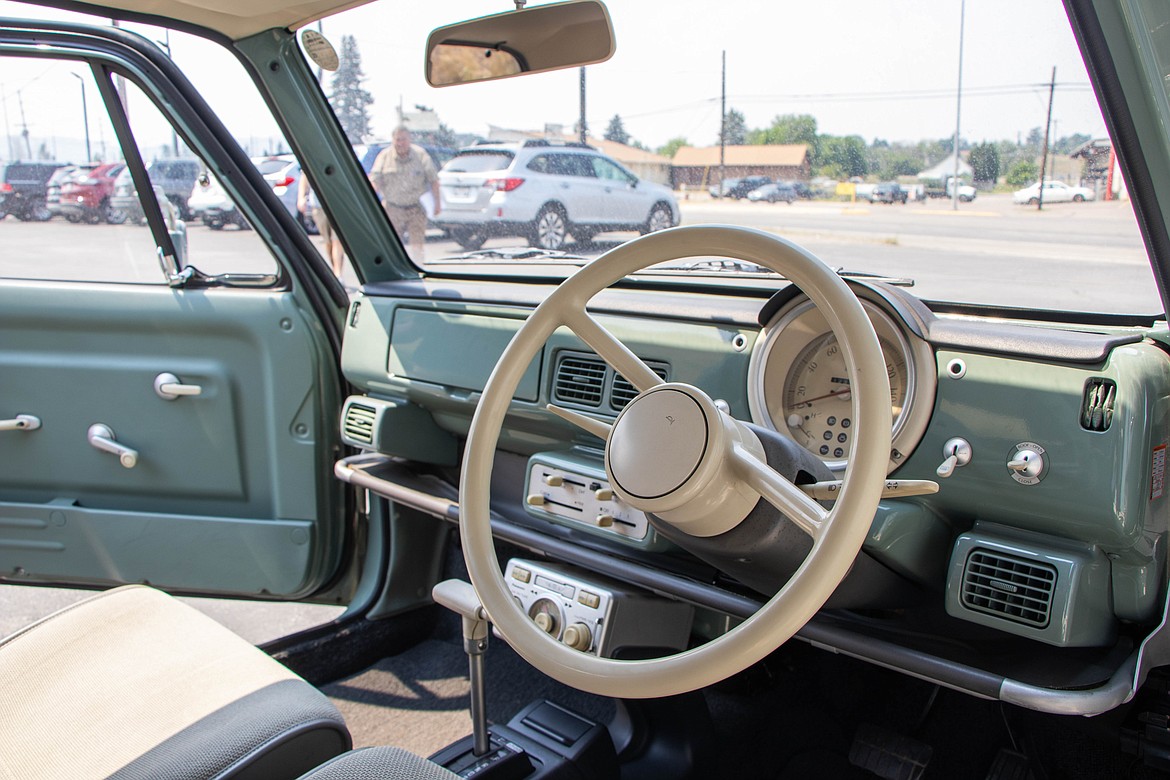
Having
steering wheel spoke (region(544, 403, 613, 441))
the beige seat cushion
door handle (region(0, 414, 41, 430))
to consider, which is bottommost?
the beige seat cushion

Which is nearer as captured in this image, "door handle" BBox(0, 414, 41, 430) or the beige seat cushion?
the beige seat cushion

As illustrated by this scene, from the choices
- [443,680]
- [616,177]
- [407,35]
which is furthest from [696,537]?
[443,680]

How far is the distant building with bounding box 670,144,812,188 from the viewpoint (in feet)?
6.59

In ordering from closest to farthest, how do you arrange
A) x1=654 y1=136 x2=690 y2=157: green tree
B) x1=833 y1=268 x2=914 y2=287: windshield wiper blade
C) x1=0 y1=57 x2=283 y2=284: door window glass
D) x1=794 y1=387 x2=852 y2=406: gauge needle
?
x1=794 y1=387 x2=852 y2=406: gauge needle < x1=833 y1=268 x2=914 y2=287: windshield wiper blade < x1=654 y1=136 x2=690 y2=157: green tree < x1=0 y1=57 x2=283 y2=284: door window glass

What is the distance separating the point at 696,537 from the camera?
131 centimetres

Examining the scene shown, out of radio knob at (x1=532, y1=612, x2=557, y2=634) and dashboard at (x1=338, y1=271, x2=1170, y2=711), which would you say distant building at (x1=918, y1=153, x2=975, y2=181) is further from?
radio knob at (x1=532, y1=612, x2=557, y2=634)

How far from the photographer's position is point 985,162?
69.3 inches

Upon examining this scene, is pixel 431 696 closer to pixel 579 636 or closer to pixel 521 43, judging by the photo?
pixel 579 636

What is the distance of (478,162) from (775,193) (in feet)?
Result: 2.97

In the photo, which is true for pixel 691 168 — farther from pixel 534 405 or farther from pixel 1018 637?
pixel 1018 637

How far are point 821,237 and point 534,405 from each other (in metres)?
0.81

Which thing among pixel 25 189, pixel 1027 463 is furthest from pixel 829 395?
pixel 25 189

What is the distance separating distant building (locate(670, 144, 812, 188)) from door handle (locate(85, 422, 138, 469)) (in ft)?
5.51

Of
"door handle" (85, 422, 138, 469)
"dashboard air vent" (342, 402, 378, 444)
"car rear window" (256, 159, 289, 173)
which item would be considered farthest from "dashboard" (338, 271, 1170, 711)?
"door handle" (85, 422, 138, 469)
